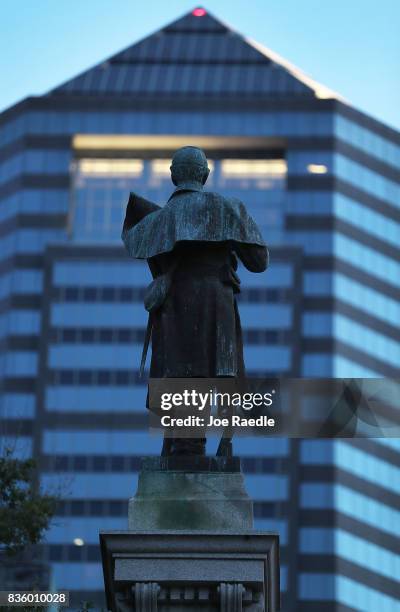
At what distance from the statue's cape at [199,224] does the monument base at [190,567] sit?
3.00m

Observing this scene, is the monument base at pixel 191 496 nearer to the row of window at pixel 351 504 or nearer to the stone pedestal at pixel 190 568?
the stone pedestal at pixel 190 568

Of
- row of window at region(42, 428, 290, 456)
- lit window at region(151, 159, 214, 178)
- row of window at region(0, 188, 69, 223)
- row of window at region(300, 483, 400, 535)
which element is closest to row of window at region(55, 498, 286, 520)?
row of window at region(300, 483, 400, 535)

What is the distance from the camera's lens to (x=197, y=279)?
1700cm

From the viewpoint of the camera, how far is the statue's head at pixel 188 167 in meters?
17.4

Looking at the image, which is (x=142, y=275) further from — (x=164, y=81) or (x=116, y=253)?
(x=164, y=81)

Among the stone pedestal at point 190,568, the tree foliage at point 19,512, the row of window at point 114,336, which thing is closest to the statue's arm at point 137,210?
the stone pedestal at point 190,568

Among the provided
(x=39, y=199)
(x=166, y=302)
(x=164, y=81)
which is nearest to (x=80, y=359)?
(x=39, y=199)

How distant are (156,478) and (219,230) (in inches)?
98.5

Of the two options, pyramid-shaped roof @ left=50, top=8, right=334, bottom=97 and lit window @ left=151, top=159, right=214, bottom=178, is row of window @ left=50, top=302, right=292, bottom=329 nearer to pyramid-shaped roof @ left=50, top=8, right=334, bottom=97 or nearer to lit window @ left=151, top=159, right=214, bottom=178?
lit window @ left=151, top=159, right=214, bottom=178

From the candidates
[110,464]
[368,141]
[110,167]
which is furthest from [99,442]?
[368,141]

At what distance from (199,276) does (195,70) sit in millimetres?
171690

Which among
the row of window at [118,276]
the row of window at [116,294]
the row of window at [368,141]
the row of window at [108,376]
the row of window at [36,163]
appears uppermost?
the row of window at [368,141]

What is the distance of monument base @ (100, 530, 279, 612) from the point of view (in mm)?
15156

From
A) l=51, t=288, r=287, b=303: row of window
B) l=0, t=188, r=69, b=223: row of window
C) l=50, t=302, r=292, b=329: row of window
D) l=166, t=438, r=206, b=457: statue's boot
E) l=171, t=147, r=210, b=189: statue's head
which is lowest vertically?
l=166, t=438, r=206, b=457: statue's boot
